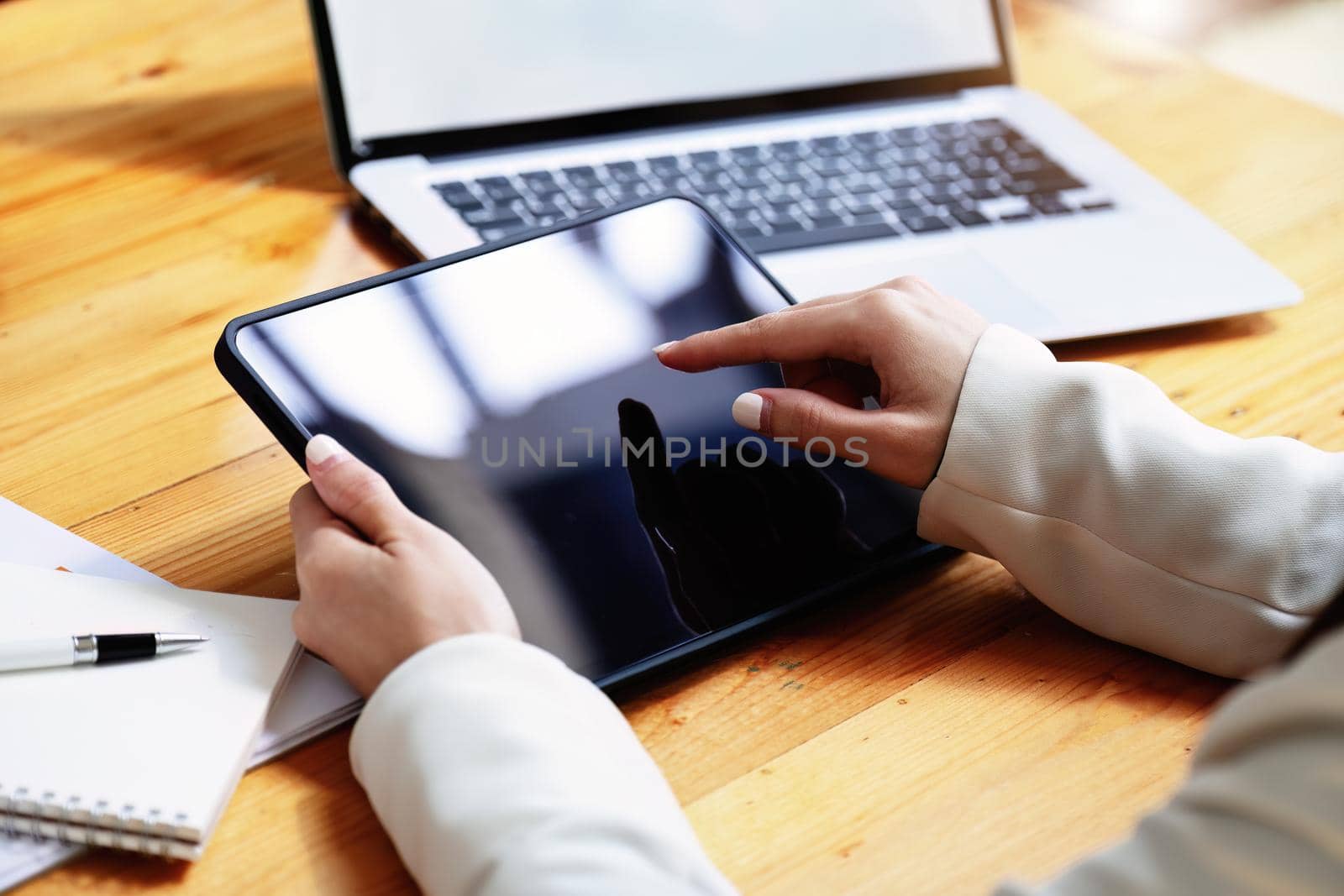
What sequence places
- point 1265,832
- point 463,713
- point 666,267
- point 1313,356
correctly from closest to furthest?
point 1265,832 → point 463,713 → point 666,267 → point 1313,356

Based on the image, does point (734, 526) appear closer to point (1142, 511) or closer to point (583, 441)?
point (583, 441)

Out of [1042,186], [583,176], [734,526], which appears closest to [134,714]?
[734,526]

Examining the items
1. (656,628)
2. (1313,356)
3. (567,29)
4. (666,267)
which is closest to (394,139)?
(567,29)

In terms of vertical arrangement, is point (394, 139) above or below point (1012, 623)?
above

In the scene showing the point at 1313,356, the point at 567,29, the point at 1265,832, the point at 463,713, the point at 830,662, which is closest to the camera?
the point at 1265,832

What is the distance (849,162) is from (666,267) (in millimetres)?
299

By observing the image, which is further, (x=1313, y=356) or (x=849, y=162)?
(x=849, y=162)

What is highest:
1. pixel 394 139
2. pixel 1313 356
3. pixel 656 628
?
pixel 394 139

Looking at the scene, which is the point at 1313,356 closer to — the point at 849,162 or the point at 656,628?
the point at 849,162

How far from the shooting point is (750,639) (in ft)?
1.90

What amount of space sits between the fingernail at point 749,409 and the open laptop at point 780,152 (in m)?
0.19

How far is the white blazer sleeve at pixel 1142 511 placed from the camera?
1.84 feet

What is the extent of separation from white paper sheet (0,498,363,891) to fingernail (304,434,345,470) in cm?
9

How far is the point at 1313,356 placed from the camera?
817mm
